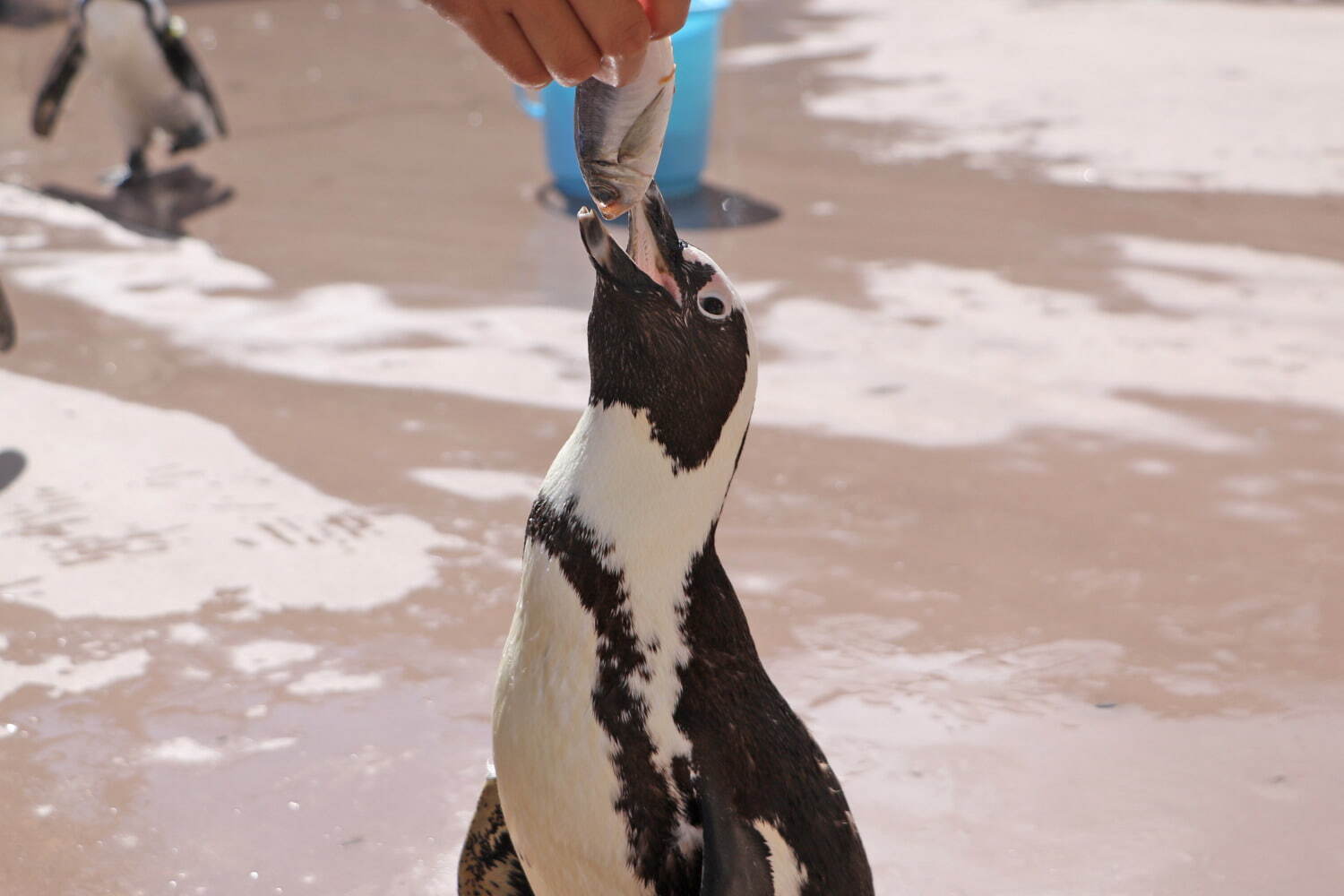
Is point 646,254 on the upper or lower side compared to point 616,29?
lower

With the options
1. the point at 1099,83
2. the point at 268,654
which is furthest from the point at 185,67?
the point at 1099,83

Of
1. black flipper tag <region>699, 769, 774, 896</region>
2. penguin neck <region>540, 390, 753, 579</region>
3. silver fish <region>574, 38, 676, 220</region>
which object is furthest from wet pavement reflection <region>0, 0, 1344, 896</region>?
silver fish <region>574, 38, 676, 220</region>

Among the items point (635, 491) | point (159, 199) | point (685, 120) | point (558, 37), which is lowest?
point (159, 199)

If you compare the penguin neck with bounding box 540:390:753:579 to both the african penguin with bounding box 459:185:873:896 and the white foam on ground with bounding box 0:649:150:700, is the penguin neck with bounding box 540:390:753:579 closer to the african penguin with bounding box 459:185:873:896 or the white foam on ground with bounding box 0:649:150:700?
the african penguin with bounding box 459:185:873:896

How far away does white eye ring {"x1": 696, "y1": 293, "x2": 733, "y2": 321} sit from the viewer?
5.08 feet

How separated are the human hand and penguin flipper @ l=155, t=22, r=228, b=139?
15.4ft

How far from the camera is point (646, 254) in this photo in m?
1.54

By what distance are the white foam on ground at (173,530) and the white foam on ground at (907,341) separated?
0.31 m

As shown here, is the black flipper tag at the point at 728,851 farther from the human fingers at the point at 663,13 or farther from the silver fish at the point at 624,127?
the human fingers at the point at 663,13

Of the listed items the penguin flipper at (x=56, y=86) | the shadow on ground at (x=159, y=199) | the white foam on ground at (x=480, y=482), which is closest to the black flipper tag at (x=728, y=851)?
the white foam on ground at (x=480, y=482)

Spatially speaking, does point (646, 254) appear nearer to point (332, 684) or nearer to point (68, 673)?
point (332, 684)

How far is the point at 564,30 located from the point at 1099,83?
5916mm

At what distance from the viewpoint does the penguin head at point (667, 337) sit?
5.02 feet

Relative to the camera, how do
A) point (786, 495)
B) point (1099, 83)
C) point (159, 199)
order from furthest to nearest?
point (1099, 83)
point (159, 199)
point (786, 495)
